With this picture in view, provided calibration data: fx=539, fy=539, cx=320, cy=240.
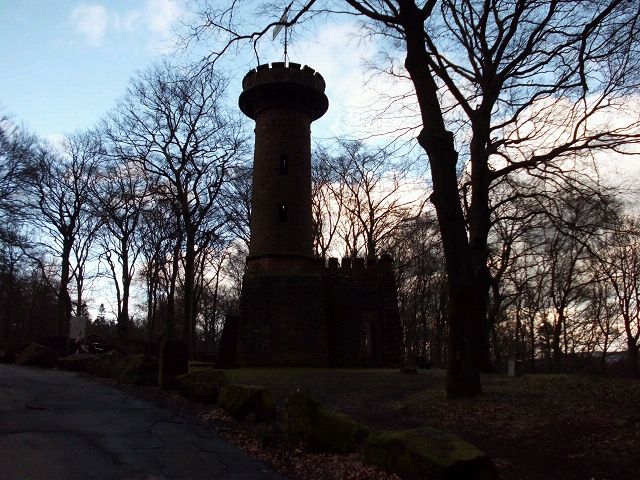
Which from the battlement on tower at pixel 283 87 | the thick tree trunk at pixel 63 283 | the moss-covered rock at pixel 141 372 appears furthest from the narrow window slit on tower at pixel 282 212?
the thick tree trunk at pixel 63 283

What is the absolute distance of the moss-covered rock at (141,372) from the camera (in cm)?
1473

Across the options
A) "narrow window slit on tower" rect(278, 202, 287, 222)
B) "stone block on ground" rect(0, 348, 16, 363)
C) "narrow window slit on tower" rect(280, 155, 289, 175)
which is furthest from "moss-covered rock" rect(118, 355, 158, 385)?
"narrow window slit on tower" rect(280, 155, 289, 175)

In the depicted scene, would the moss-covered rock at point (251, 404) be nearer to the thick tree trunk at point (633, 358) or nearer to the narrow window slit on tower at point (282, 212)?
the narrow window slit on tower at point (282, 212)

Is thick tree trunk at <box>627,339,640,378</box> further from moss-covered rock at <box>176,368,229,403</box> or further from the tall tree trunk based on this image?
moss-covered rock at <box>176,368,229,403</box>

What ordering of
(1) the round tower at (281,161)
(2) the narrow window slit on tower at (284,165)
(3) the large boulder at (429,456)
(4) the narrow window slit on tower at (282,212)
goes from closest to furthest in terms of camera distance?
(3) the large boulder at (429,456) → (1) the round tower at (281,161) → (4) the narrow window slit on tower at (282,212) → (2) the narrow window slit on tower at (284,165)

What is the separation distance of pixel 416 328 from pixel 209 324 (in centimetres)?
2482

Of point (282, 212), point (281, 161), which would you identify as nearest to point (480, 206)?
point (282, 212)

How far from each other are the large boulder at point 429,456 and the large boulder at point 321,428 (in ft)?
2.40

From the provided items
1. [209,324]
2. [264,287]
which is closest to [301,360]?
[264,287]

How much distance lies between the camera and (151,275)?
39969 millimetres

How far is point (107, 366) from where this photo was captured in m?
17.5

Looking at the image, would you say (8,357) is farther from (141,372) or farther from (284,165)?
(284,165)

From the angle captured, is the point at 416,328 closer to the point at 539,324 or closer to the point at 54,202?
the point at 539,324

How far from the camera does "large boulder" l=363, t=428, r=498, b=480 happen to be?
5262mm
